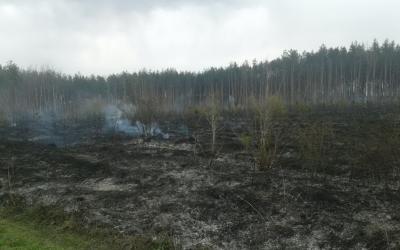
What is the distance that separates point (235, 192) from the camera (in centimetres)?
→ 1509

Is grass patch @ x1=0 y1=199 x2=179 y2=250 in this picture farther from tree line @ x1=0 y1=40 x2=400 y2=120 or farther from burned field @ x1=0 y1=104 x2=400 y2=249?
tree line @ x1=0 y1=40 x2=400 y2=120

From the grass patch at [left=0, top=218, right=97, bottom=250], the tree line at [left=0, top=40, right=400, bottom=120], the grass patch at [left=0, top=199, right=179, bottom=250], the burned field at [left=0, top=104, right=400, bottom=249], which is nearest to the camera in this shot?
the grass patch at [left=0, top=218, right=97, bottom=250]

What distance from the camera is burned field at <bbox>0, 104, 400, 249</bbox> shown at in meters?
11.6

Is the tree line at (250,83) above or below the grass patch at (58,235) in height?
above

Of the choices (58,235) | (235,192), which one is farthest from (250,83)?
(58,235)

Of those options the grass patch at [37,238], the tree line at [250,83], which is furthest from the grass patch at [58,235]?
the tree line at [250,83]

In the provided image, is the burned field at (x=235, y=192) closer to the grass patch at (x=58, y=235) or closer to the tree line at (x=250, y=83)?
the grass patch at (x=58, y=235)

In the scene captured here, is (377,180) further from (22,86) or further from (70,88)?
(70,88)

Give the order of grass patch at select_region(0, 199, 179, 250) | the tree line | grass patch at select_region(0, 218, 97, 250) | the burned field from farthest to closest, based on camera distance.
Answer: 1. the tree line
2. the burned field
3. grass patch at select_region(0, 199, 179, 250)
4. grass patch at select_region(0, 218, 97, 250)

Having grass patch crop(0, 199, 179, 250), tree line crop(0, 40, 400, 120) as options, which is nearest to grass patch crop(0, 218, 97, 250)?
grass patch crop(0, 199, 179, 250)

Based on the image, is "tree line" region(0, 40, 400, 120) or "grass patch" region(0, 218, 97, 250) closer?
"grass patch" region(0, 218, 97, 250)

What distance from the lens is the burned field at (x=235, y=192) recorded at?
1162 centimetres

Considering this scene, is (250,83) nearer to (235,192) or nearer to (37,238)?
(235,192)

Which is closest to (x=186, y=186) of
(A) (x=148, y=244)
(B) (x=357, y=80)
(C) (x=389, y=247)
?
(A) (x=148, y=244)
